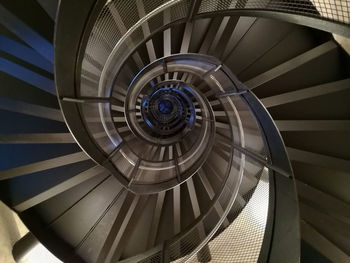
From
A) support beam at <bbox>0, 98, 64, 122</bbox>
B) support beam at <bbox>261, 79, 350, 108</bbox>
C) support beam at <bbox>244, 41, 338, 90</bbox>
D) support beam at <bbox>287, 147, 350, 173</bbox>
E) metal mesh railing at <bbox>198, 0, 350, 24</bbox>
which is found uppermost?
support beam at <bbox>0, 98, 64, 122</bbox>

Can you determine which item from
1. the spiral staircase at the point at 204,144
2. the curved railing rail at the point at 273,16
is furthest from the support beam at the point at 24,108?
the curved railing rail at the point at 273,16

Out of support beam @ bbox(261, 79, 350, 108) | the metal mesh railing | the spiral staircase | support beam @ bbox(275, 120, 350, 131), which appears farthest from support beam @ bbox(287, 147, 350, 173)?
the metal mesh railing

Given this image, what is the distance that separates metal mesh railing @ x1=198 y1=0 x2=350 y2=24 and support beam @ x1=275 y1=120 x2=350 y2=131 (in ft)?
6.14

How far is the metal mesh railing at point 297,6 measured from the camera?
160cm

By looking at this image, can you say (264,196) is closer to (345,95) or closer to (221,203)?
(221,203)

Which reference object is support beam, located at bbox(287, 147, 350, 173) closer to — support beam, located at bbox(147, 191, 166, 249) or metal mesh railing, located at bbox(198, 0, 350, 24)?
metal mesh railing, located at bbox(198, 0, 350, 24)

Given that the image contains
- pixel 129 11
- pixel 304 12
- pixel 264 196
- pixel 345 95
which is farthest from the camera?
pixel 345 95

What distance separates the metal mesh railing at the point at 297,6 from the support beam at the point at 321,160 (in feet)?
7.61

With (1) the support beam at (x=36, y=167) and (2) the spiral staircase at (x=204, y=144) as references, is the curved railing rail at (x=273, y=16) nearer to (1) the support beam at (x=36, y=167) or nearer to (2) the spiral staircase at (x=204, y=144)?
(2) the spiral staircase at (x=204, y=144)

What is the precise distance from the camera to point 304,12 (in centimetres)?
188

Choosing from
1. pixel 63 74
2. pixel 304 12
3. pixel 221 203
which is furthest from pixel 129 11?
pixel 221 203

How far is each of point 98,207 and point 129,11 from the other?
13.4 feet

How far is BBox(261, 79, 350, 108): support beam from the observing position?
304cm

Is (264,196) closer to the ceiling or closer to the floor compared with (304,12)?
closer to the floor
